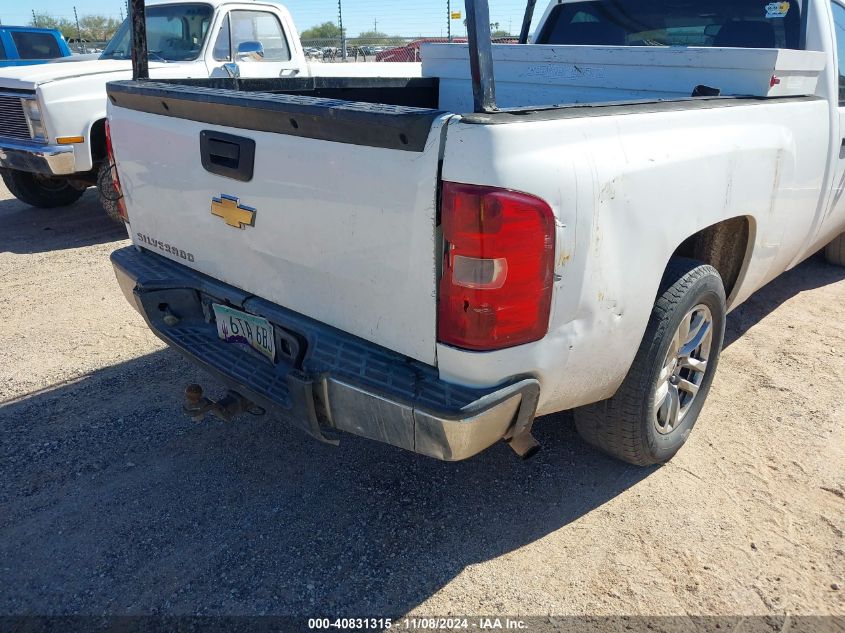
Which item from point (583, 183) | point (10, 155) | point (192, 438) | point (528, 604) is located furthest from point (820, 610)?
point (10, 155)

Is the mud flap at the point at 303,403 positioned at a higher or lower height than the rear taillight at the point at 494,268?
lower

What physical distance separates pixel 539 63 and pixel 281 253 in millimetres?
2389

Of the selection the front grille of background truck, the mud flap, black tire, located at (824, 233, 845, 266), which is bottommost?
black tire, located at (824, 233, 845, 266)

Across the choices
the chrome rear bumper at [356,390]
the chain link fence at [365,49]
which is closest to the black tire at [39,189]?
the chain link fence at [365,49]

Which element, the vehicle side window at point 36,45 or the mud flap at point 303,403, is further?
the vehicle side window at point 36,45

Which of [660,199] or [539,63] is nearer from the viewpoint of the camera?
[660,199]

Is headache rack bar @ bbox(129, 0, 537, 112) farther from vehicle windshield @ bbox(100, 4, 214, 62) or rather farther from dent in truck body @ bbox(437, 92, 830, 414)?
vehicle windshield @ bbox(100, 4, 214, 62)

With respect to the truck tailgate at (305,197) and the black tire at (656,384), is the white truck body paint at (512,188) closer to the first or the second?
the truck tailgate at (305,197)

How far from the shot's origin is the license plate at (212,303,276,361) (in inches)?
98.7

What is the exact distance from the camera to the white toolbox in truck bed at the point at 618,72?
3.17m

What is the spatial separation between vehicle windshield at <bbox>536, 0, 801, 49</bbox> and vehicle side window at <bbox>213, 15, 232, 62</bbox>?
3751mm

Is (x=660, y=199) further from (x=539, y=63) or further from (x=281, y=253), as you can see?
(x=539, y=63)

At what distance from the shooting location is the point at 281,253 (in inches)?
94.9

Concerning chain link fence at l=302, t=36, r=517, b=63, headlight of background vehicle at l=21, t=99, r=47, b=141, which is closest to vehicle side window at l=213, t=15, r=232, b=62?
headlight of background vehicle at l=21, t=99, r=47, b=141
